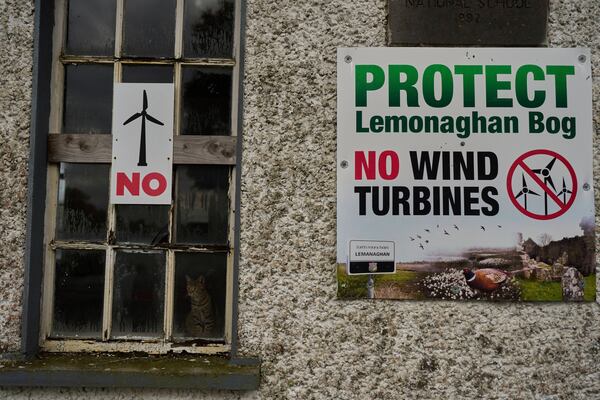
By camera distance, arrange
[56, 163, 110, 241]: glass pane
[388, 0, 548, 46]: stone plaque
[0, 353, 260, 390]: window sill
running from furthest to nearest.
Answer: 1. [56, 163, 110, 241]: glass pane
2. [388, 0, 548, 46]: stone plaque
3. [0, 353, 260, 390]: window sill

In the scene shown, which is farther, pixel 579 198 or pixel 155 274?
pixel 155 274

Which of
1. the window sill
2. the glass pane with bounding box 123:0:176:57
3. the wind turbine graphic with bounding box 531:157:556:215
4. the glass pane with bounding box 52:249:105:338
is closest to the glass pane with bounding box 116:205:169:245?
the glass pane with bounding box 52:249:105:338

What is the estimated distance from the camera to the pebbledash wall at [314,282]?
6.89 ft

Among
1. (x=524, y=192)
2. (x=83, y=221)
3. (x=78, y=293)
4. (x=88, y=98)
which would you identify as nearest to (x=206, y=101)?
(x=88, y=98)

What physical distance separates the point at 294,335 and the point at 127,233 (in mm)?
931

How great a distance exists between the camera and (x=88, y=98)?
2.38 metres

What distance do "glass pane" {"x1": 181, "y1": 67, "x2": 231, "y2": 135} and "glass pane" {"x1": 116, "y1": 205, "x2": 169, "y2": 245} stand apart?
0.42 m

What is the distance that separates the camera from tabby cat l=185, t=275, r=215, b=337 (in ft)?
7.49

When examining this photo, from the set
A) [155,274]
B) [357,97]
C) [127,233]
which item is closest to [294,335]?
[155,274]

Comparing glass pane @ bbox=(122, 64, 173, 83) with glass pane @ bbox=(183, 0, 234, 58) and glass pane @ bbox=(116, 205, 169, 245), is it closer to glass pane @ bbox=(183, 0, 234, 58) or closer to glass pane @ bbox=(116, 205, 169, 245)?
glass pane @ bbox=(183, 0, 234, 58)

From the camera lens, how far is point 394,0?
2.22m

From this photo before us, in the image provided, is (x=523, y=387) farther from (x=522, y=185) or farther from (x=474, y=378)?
(x=522, y=185)

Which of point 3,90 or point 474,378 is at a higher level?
point 3,90

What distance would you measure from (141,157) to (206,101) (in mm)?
413
